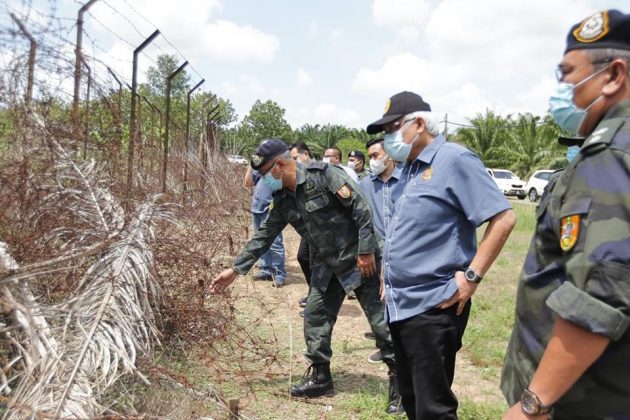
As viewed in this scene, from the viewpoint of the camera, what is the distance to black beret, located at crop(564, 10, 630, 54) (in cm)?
120

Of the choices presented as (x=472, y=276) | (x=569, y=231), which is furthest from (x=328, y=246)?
(x=569, y=231)

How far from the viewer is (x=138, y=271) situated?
3.03 metres

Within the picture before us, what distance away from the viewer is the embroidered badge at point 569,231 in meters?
1.14

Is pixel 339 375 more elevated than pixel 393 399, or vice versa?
pixel 393 399

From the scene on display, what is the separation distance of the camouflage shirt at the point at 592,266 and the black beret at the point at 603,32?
0.49 feet

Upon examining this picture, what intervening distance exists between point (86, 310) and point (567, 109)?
226 centimetres

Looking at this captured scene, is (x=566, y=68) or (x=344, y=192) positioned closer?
(x=566, y=68)

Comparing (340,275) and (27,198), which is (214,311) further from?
(27,198)

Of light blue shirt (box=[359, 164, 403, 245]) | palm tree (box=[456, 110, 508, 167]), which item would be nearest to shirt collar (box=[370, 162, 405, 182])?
light blue shirt (box=[359, 164, 403, 245])

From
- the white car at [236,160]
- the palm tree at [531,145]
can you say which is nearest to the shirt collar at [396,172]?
the white car at [236,160]

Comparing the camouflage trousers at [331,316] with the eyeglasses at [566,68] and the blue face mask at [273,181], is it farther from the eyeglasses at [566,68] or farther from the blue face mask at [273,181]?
the eyeglasses at [566,68]

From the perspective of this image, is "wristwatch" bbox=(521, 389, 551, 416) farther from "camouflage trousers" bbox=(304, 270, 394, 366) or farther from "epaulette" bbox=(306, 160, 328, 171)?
"epaulette" bbox=(306, 160, 328, 171)

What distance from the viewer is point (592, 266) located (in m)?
1.08

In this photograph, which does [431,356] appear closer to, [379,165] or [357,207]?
[357,207]
